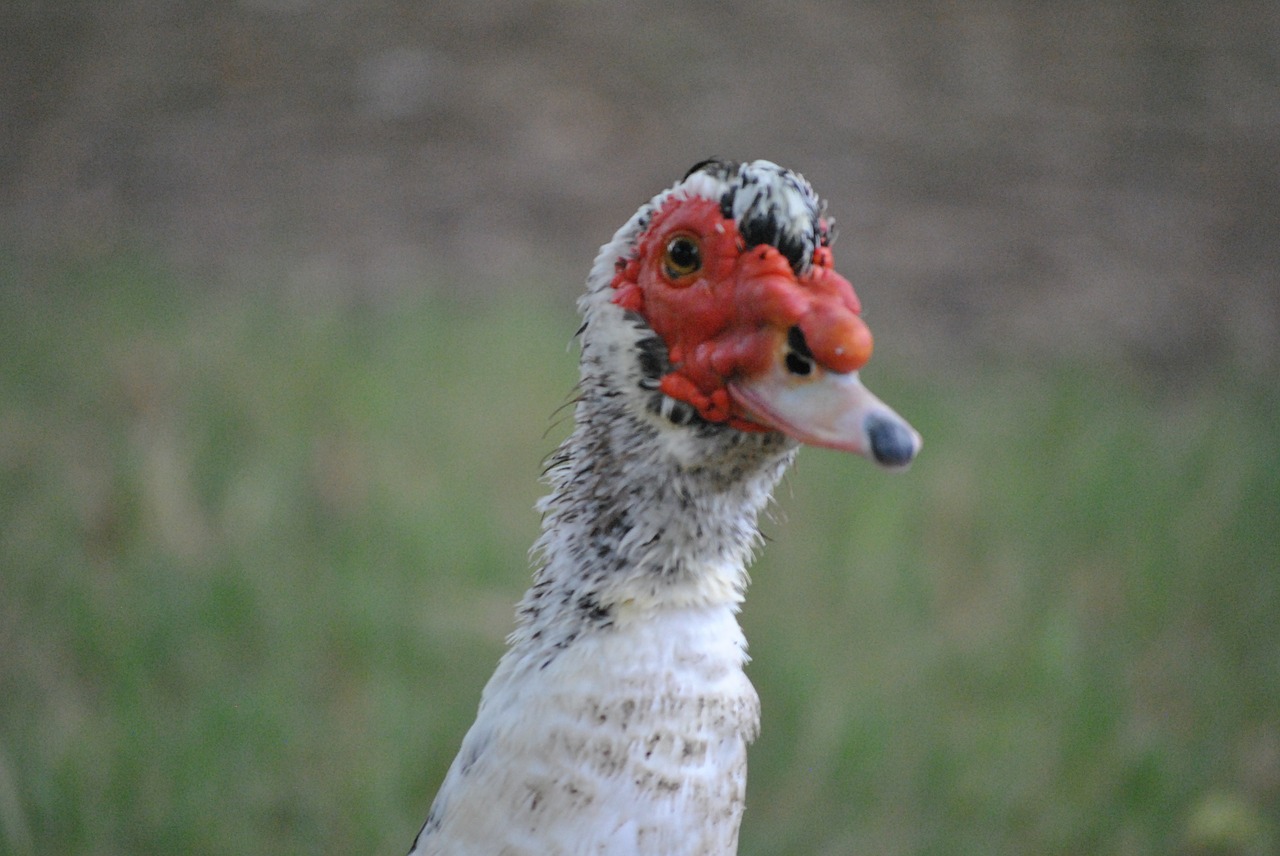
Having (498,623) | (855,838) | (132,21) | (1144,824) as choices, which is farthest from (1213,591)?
(132,21)

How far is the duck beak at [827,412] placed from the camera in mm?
1162

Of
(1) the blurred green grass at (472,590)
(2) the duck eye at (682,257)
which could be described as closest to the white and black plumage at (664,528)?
(2) the duck eye at (682,257)

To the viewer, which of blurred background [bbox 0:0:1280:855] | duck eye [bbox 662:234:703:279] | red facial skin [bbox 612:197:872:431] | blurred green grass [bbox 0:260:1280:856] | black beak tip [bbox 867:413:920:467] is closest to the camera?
black beak tip [bbox 867:413:920:467]

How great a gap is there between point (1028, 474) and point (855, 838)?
158 centimetres

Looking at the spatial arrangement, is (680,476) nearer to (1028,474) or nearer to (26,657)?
(26,657)

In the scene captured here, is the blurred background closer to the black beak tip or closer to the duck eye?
the duck eye

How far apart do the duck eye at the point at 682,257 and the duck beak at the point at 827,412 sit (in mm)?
153

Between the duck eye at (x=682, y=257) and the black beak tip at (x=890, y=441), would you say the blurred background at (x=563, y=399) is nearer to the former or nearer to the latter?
the duck eye at (x=682, y=257)

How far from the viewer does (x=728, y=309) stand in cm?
131

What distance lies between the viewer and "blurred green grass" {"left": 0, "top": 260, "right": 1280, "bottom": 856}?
271 cm

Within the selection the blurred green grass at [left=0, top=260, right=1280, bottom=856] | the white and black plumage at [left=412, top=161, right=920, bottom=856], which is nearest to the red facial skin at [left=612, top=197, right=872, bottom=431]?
the white and black plumage at [left=412, top=161, right=920, bottom=856]

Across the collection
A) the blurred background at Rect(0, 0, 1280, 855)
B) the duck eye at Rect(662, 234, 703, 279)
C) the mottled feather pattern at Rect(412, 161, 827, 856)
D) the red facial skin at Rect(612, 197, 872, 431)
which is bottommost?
the mottled feather pattern at Rect(412, 161, 827, 856)

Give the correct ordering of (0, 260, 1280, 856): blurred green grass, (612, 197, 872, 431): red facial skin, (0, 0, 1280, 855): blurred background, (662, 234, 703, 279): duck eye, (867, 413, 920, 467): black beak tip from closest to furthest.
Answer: (867, 413, 920, 467): black beak tip → (612, 197, 872, 431): red facial skin → (662, 234, 703, 279): duck eye → (0, 260, 1280, 856): blurred green grass → (0, 0, 1280, 855): blurred background

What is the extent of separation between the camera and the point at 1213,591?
349 centimetres
